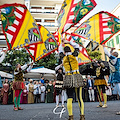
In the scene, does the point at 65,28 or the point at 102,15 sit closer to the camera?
the point at 65,28

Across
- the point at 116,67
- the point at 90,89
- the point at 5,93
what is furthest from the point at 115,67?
the point at 5,93

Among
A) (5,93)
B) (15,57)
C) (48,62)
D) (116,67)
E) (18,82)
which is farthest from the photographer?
(48,62)

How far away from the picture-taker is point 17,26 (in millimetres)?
5945

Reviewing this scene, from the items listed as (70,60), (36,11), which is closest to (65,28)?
(70,60)

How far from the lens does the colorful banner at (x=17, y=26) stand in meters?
5.53

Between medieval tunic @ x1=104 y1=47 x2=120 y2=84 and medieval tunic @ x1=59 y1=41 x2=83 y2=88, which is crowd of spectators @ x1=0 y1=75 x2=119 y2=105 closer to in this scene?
medieval tunic @ x1=104 y1=47 x2=120 y2=84

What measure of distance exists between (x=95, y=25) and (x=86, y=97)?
20.9ft

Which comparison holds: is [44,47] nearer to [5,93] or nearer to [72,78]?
[72,78]

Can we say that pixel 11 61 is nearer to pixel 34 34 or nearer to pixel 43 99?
pixel 43 99

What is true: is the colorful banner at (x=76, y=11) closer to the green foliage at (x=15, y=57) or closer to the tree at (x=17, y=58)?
the tree at (x=17, y=58)

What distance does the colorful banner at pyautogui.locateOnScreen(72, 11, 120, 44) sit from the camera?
6465mm

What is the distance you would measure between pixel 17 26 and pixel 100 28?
3486 mm

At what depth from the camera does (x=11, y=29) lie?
571cm

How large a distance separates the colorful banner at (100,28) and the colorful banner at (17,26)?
181 centimetres
